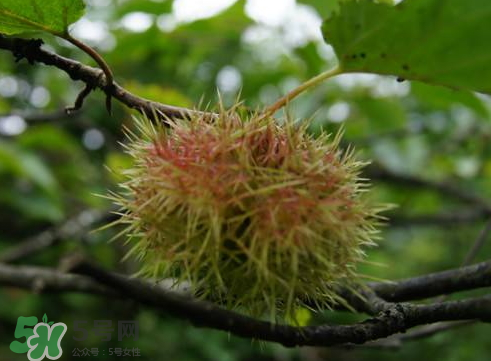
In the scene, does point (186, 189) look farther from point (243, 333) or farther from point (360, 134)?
point (360, 134)

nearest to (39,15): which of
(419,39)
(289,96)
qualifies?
(289,96)

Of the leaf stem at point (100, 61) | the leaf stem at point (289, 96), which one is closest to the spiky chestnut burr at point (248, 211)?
the leaf stem at point (289, 96)

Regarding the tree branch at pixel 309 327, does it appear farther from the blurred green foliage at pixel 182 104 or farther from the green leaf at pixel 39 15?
the blurred green foliage at pixel 182 104

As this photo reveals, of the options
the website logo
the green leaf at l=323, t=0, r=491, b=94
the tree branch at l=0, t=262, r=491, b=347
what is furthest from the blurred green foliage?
the tree branch at l=0, t=262, r=491, b=347

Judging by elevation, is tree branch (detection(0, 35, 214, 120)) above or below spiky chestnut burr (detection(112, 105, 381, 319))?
above

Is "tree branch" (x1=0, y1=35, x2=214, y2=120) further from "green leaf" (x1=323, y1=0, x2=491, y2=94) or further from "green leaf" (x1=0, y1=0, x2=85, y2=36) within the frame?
"green leaf" (x1=323, y1=0, x2=491, y2=94)
